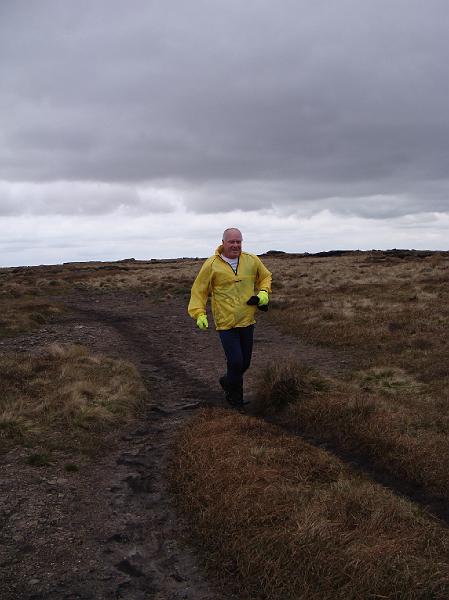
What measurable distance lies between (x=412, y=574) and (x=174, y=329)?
45.6 ft

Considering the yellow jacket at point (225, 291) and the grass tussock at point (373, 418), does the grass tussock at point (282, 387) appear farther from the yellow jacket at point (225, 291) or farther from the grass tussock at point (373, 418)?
the yellow jacket at point (225, 291)

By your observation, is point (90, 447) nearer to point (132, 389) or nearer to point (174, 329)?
point (132, 389)

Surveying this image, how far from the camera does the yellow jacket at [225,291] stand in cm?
774

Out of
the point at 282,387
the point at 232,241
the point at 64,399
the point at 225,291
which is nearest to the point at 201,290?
the point at 225,291

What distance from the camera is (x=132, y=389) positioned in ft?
28.7

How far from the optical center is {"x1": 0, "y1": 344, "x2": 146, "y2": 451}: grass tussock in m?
6.57

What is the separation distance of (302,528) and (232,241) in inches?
178

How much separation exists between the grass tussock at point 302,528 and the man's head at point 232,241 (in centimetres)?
302

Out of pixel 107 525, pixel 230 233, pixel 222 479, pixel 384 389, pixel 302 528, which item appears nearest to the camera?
pixel 302 528

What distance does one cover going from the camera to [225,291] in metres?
7.79

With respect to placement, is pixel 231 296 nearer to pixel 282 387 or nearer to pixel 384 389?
pixel 282 387

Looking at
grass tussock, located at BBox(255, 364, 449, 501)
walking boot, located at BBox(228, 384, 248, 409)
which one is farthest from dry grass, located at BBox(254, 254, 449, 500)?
walking boot, located at BBox(228, 384, 248, 409)

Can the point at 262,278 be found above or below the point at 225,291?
above

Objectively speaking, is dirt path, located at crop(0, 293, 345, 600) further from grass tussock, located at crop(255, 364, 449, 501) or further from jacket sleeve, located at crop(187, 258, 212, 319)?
jacket sleeve, located at crop(187, 258, 212, 319)
